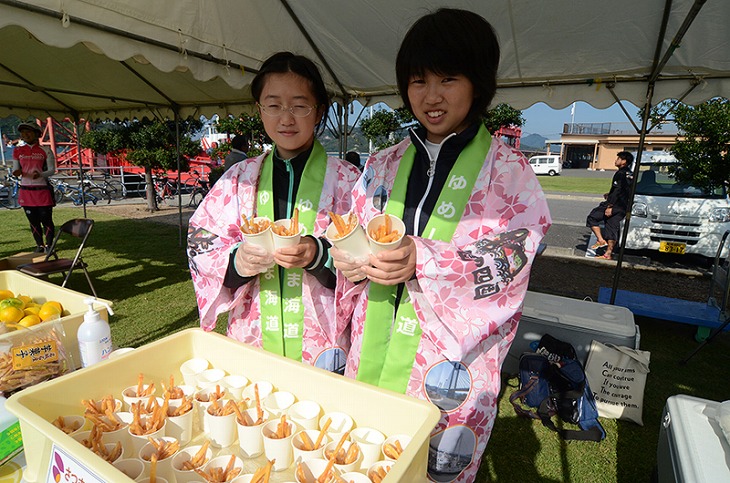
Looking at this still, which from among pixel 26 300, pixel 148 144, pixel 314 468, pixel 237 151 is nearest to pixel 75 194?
pixel 148 144

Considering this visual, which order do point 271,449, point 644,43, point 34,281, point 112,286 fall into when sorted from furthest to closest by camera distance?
point 112,286, point 644,43, point 34,281, point 271,449

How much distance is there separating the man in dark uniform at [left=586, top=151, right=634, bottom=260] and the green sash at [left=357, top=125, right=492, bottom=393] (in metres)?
7.71

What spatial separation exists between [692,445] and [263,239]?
150 cm

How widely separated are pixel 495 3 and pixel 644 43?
1305 millimetres

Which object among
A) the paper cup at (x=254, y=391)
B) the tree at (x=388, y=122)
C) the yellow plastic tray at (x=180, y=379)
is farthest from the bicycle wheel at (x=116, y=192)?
the paper cup at (x=254, y=391)

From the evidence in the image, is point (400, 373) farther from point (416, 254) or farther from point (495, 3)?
point (495, 3)

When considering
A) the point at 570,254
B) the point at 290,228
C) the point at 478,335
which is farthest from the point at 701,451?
the point at 570,254

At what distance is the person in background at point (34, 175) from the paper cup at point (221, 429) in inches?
288

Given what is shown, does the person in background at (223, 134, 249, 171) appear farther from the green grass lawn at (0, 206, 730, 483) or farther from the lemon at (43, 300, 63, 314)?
the lemon at (43, 300, 63, 314)

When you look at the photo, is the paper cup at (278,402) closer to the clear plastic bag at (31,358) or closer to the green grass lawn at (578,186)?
the clear plastic bag at (31,358)

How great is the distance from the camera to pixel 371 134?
14430mm

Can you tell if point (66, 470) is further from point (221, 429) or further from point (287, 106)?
point (287, 106)

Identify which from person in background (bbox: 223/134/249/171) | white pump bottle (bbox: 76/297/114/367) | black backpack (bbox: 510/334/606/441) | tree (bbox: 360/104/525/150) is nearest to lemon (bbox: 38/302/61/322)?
white pump bottle (bbox: 76/297/114/367)

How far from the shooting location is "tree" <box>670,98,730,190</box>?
621 cm
